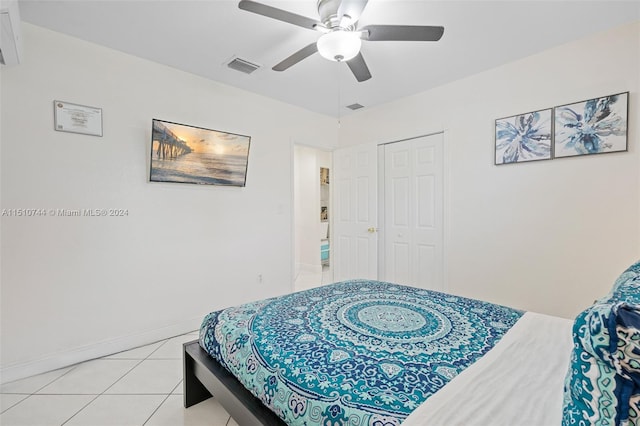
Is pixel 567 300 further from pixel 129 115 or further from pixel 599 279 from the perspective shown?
pixel 129 115

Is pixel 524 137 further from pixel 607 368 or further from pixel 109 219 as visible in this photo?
pixel 109 219

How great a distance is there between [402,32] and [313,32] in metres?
0.85

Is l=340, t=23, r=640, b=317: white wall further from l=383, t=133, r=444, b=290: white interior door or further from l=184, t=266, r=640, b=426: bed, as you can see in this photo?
l=184, t=266, r=640, b=426: bed

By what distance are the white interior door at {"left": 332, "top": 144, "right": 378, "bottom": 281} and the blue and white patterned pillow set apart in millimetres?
3203

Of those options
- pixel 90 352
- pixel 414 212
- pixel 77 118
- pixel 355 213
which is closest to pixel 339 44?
pixel 77 118

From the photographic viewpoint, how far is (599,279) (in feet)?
7.61

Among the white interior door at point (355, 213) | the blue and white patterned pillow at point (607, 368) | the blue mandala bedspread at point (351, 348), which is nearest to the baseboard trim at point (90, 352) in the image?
the blue mandala bedspread at point (351, 348)

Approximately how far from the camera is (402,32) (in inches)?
68.9

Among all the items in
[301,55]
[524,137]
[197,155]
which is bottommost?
[197,155]

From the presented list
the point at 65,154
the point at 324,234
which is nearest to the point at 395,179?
the point at 324,234

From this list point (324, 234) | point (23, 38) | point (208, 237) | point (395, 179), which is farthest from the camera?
point (324, 234)

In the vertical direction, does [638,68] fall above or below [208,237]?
above

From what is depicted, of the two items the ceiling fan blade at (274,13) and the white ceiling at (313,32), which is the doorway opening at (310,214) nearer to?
the white ceiling at (313,32)

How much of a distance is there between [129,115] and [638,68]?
13.6 ft
